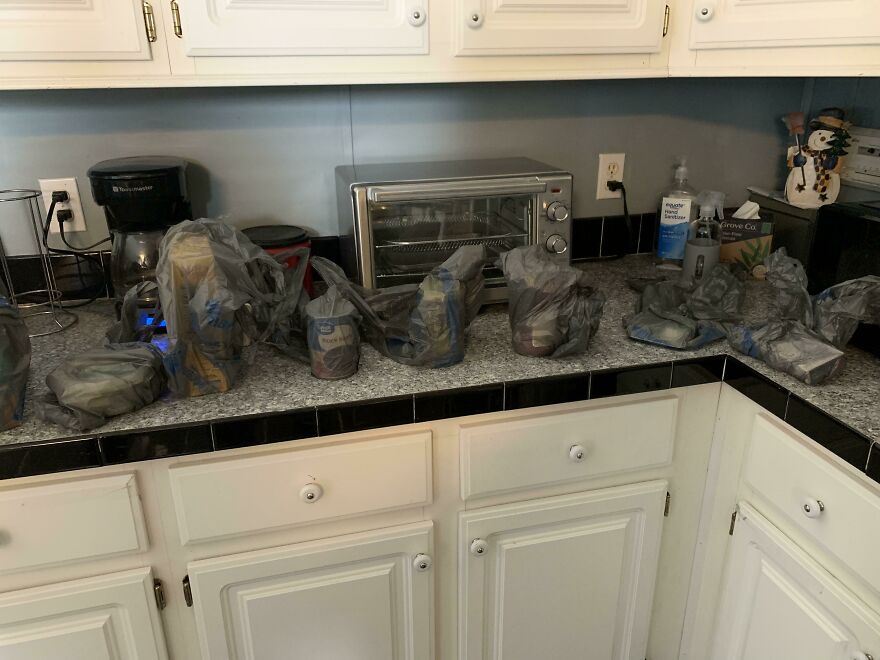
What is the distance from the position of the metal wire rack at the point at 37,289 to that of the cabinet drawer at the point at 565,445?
836 mm

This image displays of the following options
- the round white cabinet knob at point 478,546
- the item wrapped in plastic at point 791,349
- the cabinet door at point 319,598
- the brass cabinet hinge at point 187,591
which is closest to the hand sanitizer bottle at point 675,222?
the item wrapped in plastic at point 791,349

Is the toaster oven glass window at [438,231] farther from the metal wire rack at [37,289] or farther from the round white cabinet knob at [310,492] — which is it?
the metal wire rack at [37,289]

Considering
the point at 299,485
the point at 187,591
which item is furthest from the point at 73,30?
the point at 187,591

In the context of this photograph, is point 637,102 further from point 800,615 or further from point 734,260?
point 800,615

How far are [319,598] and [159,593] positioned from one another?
25 cm

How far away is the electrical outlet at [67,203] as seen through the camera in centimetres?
140

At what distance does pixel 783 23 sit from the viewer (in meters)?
1.19

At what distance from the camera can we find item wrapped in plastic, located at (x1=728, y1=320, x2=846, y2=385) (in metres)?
1.07

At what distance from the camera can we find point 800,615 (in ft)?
3.62

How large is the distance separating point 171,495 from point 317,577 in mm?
283

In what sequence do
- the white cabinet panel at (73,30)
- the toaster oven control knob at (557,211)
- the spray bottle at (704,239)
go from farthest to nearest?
the spray bottle at (704,239)
the toaster oven control knob at (557,211)
the white cabinet panel at (73,30)

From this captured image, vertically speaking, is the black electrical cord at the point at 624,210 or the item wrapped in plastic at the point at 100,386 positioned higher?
the black electrical cord at the point at 624,210

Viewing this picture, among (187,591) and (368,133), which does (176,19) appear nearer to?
(368,133)

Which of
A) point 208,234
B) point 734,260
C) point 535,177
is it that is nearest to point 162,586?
point 208,234
